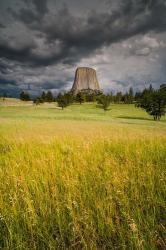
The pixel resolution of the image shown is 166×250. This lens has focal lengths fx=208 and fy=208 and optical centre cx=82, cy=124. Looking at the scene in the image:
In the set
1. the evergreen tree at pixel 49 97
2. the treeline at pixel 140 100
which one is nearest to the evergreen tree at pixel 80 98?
the treeline at pixel 140 100

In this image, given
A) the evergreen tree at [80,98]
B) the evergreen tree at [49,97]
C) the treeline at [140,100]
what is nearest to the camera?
the treeline at [140,100]

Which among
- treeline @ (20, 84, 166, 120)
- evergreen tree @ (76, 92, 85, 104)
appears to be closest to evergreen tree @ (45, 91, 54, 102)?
treeline @ (20, 84, 166, 120)

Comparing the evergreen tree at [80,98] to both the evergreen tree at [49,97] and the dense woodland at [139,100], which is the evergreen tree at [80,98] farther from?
the evergreen tree at [49,97]

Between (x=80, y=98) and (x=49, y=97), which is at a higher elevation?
(x=49, y=97)

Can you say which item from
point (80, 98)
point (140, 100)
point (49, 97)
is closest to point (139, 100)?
point (140, 100)

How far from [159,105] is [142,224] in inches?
2076

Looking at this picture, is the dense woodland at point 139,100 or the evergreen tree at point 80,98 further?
the evergreen tree at point 80,98

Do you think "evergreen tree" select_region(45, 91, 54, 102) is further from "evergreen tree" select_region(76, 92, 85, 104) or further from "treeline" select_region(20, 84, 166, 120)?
"evergreen tree" select_region(76, 92, 85, 104)

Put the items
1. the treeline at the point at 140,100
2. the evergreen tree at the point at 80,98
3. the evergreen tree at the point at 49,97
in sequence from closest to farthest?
the treeline at the point at 140,100, the evergreen tree at the point at 80,98, the evergreen tree at the point at 49,97

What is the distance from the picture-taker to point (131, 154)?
251 inches

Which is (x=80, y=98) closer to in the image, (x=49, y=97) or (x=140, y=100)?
(x=49, y=97)

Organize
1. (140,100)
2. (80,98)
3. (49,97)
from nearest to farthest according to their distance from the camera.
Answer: (140,100), (80,98), (49,97)

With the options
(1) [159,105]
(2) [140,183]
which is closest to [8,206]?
(2) [140,183]

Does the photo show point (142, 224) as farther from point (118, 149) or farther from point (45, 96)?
point (45, 96)
